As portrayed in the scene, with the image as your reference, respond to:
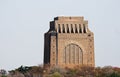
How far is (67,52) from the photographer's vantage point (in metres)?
119

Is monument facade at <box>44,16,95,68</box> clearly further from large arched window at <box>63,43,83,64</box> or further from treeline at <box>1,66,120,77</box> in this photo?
treeline at <box>1,66,120,77</box>

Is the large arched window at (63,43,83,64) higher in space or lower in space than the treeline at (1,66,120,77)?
higher

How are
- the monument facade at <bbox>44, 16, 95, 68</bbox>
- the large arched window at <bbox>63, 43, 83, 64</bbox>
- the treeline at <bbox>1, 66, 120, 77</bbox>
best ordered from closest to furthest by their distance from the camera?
the treeline at <bbox>1, 66, 120, 77</bbox>, the monument facade at <bbox>44, 16, 95, 68</bbox>, the large arched window at <bbox>63, 43, 83, 64</bbox>

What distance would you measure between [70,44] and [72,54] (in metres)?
1.92

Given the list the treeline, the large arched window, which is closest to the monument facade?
the large arched window

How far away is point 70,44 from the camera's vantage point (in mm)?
119188

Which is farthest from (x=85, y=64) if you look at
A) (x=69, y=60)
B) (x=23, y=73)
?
(x=23, y=73)

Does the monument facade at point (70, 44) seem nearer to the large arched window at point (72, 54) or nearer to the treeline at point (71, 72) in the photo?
the large arched window at point (72, 54)

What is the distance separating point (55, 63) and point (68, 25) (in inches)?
297

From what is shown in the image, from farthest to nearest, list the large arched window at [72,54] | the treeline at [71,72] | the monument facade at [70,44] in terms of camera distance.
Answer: the large arched window at [72,54] → the monument facade at [70,44] → the treeline at [71,72]

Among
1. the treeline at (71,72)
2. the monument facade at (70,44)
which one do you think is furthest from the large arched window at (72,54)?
the treeline at (71,72)

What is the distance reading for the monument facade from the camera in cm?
11881

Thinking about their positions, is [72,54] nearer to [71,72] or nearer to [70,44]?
[70,44]

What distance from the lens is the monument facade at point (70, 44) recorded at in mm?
118812
